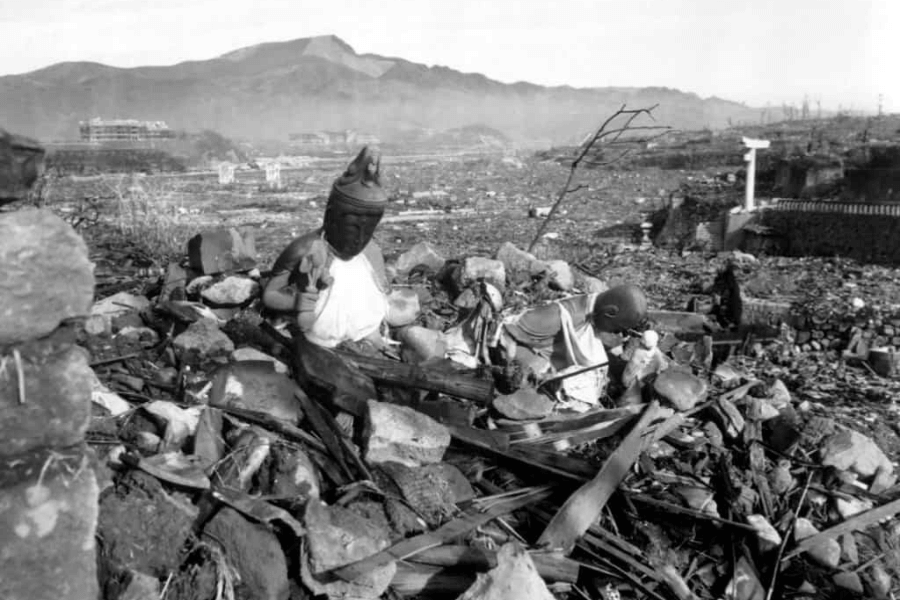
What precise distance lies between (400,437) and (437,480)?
24 centimetres

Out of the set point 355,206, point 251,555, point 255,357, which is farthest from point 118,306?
point 251,555

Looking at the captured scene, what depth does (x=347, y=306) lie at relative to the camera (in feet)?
13.8

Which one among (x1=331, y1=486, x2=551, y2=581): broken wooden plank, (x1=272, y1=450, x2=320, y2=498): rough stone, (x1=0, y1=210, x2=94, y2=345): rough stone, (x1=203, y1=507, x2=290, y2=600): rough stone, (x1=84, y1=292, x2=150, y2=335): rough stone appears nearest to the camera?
(x1=0, y1=210, x2=94, y2=345): rough stone

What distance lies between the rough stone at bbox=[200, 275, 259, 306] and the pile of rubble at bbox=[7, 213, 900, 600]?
0.02 meters

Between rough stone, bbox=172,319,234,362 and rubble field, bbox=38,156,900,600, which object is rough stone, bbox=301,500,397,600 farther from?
rough stone, bbox=172,319,234,362

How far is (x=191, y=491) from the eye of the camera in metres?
2.81

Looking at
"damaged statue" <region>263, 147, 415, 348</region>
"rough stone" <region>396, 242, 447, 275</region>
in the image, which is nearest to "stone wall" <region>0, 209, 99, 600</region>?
"damaged statue" <region>263, 147, 415, 348</region>

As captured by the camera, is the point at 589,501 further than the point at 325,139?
No

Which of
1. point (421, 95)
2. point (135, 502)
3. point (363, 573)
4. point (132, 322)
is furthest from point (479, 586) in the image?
point (421, 95)

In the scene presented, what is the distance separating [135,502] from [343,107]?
3245 inches

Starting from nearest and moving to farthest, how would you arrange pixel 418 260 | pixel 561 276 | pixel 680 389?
pixel 680 389 → pixel 561 276 → pixel 418 260

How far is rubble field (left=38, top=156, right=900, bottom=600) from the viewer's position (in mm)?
2758

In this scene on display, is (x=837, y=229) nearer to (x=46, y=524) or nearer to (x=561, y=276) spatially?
(x=561, y=276)

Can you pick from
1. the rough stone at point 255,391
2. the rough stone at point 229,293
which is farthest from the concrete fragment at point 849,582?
the rough stone at point 229,293
